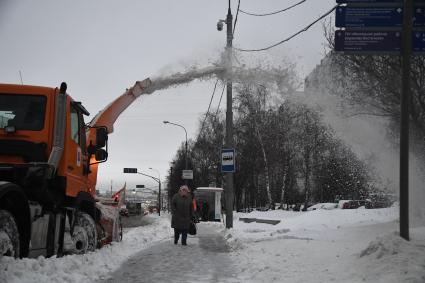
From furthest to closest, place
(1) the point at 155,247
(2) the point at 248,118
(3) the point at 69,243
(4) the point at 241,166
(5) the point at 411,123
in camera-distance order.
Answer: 1. (4) the point at 241,166
2. (2) the point at 248,118
3. (5) the point at 411,123
4. (1) the point at 155,247
5. (3) the point at 69,243

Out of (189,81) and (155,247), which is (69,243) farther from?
(189,81)

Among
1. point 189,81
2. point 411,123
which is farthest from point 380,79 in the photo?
point 189,81

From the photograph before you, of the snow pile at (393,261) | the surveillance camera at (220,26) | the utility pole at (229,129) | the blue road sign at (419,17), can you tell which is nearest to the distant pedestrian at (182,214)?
the utility pole at (229,129)

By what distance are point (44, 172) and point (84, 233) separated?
2398 millimetres

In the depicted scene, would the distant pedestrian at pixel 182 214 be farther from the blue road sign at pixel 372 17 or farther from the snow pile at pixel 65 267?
the blue road sign at pixel 372 17

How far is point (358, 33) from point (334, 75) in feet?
27.1

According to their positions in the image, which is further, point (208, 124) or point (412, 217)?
point (208, 124)

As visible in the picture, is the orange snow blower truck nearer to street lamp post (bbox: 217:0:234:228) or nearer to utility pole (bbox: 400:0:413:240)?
utility pole (bbox: 400:0:413:240)

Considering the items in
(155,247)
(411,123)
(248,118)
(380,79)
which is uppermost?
(248,118)

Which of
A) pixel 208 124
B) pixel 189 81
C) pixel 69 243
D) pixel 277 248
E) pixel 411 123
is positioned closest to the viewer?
pixel 69 243

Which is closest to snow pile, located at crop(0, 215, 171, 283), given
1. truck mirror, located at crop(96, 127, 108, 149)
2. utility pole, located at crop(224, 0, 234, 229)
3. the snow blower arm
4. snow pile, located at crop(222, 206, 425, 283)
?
the snow blower arm

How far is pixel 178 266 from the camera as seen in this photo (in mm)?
9969

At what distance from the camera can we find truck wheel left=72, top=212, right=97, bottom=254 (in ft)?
30.1

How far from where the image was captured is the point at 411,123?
48.7ft
